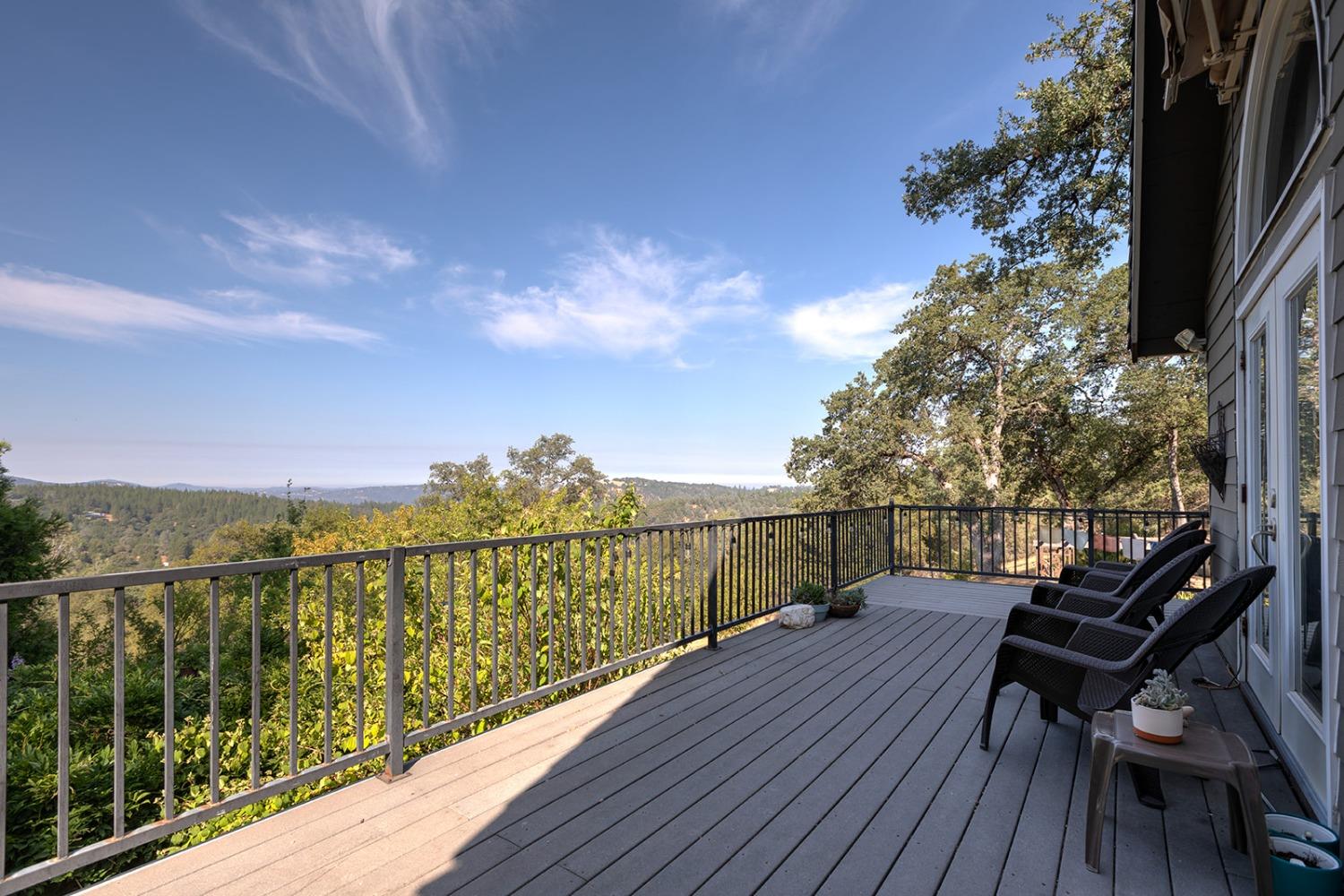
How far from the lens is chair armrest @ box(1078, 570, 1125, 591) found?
12.1 feet

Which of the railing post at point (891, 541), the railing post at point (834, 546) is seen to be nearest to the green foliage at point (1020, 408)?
the railing post at point (891, 541)

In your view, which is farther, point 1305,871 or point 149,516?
point 149,516

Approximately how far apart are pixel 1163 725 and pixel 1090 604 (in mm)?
1710

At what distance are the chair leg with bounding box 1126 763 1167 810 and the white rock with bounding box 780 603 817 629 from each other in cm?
276

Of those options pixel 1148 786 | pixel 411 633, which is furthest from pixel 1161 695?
pixel 411 633

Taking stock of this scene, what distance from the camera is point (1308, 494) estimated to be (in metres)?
2.20

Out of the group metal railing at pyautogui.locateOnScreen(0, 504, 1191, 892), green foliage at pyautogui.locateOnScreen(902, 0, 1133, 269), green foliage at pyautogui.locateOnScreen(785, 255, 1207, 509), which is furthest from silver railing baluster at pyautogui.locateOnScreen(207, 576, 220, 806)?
green foliage at pyautogui.locateOnScreen(785, 255, 1207, 509)

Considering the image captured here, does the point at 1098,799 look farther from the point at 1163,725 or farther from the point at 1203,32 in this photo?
the point at 1203,32

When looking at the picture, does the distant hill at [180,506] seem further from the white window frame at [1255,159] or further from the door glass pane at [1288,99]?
the door glass pane at [1288,99]

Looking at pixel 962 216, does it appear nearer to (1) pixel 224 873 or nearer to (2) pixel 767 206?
(2) pixel 767 206

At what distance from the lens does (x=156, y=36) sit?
38.1 ft

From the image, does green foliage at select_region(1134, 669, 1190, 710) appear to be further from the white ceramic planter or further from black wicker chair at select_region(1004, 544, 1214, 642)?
black wicker chair at select_region(1004, 544, 1214, 642)

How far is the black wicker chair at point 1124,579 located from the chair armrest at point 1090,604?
1cm

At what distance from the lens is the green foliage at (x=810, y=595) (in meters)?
5.18
